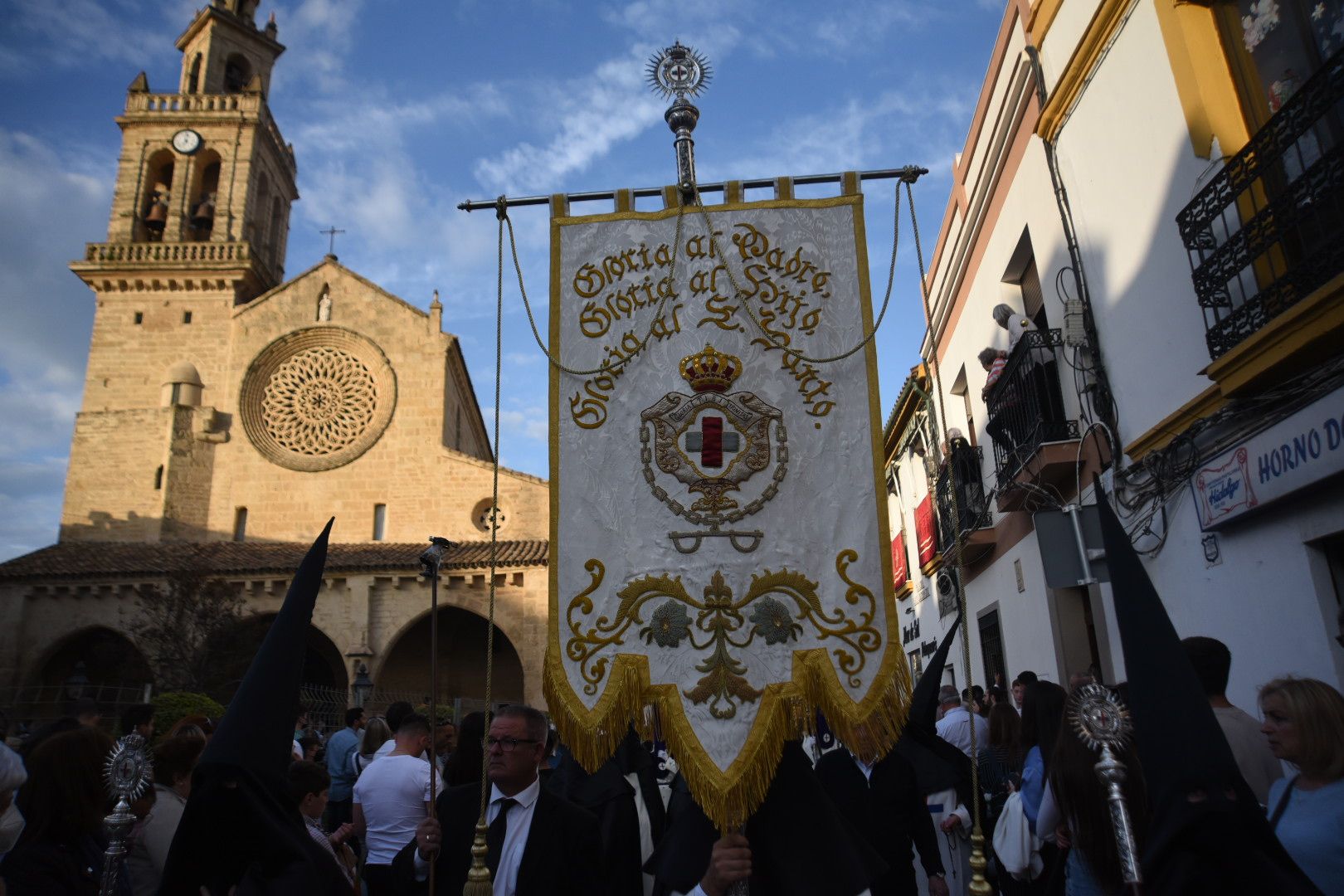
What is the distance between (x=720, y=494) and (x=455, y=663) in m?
20.6

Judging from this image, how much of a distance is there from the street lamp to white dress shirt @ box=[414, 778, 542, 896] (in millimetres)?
15537

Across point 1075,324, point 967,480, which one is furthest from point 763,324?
point 967,480

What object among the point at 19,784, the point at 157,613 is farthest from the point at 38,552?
the point at 19,784

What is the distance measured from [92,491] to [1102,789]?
2636cm

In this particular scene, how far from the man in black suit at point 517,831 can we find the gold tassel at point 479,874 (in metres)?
0.16

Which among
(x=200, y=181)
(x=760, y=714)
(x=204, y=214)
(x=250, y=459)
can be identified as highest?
(x=200, y=181)

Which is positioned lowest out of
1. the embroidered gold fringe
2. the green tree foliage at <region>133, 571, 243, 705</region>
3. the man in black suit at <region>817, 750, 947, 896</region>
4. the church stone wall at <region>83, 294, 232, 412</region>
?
the man in black suit at <region>817, 750, 947, 896</region>

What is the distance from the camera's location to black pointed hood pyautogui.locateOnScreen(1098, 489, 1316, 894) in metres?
1.94

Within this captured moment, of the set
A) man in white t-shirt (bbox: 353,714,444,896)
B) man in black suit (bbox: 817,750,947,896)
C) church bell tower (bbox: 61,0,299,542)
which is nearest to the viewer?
man in black suit (bbox: 817,750,947,896)

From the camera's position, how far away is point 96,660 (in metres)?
21.7

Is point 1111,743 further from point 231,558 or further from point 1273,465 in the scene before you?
point 231,558

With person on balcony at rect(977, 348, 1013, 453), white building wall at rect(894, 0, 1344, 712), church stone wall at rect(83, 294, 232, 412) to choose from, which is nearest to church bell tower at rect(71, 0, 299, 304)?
church stone wall at rect(83, 294, 232, 412)

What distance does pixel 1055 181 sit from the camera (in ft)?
26.0

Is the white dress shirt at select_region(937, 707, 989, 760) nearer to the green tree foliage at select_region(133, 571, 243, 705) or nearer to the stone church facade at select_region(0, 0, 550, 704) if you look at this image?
the stone church facade at select_region(0, 0, 550, 704)
